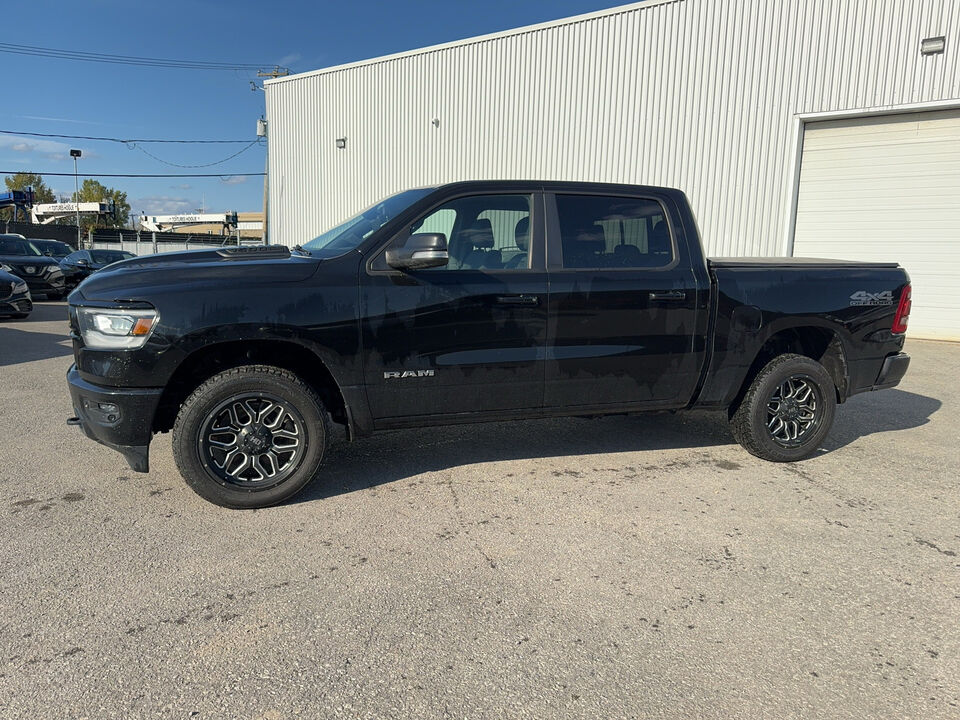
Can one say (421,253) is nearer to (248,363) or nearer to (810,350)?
(248,363)

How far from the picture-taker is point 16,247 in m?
16.5

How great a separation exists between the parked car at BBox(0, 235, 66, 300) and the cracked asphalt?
44.6 feet

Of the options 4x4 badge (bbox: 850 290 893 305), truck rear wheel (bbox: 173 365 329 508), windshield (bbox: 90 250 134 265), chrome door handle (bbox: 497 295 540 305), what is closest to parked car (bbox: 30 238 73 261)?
windshield (bbox: 90 250 134 265)

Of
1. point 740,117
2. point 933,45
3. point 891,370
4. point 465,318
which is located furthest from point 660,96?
point 465,318

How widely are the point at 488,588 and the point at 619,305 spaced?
207 centimetres

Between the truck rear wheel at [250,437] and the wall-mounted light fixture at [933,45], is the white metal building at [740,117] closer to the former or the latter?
the wall-mounted light fixture at [933,45]

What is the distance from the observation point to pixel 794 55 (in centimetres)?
1212

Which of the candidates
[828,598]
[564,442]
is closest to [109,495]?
[564,442]

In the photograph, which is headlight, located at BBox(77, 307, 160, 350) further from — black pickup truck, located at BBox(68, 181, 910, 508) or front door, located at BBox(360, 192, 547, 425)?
front door, located at BBox(360, 192, 547, 425)

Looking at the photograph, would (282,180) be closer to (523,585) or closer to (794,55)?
(794,55)

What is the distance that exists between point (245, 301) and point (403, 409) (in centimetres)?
109

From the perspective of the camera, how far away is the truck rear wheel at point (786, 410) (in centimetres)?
463

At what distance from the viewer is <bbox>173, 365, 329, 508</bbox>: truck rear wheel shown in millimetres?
3523

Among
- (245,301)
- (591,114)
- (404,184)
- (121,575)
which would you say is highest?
(591,114)
